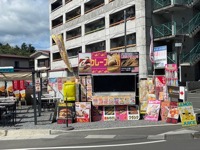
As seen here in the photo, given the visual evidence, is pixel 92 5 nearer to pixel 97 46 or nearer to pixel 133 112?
pixel 97 46

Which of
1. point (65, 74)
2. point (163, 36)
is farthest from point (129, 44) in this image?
point (65, 74)

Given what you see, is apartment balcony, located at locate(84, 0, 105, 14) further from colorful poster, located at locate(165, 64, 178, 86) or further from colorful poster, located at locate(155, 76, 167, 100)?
colorful poster, located at locate(165, 64, 178, 86)

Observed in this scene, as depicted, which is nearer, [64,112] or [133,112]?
[64,112]

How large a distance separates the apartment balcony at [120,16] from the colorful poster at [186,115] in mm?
31789

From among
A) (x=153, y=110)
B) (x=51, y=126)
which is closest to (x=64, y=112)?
(x=51, y=126)

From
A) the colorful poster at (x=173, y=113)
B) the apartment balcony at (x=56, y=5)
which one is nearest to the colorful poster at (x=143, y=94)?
the colorful poster at (x=173, y=113)

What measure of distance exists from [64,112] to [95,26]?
1673 inches

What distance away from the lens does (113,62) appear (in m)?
17.6

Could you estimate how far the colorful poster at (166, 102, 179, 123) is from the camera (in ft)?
50.5

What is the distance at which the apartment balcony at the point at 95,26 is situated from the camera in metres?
54.7

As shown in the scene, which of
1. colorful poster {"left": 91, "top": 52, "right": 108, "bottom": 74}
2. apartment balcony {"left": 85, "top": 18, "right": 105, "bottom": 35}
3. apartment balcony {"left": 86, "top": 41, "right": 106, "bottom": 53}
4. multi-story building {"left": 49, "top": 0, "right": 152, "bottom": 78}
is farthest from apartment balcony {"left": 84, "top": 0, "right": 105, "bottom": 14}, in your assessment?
colorful poster {"left": 91, "top": 52, "right": 108, "bottom": 74}

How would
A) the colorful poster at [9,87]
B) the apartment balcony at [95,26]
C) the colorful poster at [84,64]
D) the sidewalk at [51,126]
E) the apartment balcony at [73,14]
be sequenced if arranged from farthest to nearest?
the apartment balcony at [73,14], the apartment balcony at [95,26], the colorful poster at [9,87], the colorful poster at [84,64], the sidewalk at [51,126]

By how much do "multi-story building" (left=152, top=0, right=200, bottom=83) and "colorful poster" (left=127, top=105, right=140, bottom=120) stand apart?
21.5m

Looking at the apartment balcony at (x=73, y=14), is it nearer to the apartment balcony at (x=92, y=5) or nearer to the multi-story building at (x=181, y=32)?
the apartment balcony at (x=92, y=5)
